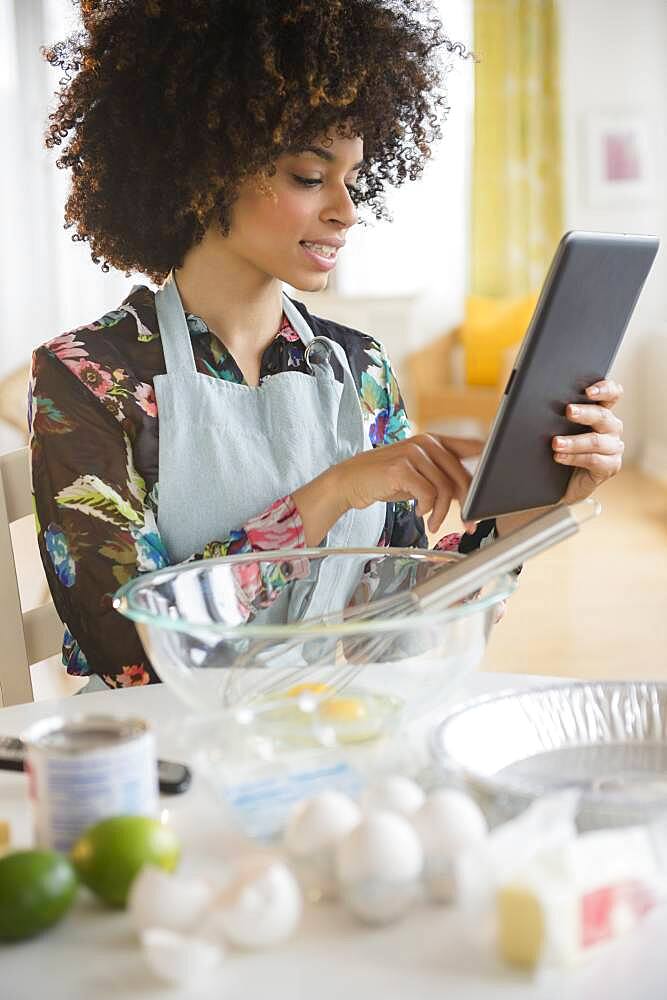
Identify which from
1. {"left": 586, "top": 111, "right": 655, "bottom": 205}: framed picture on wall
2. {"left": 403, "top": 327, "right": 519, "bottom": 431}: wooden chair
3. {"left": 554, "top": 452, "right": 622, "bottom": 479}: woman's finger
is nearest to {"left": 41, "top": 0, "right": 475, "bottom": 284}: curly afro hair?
{"left": 554, "top": 452, "right": 622, "bottom": 479}: woman's finger

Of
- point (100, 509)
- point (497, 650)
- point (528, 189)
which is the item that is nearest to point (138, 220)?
point (100, 509)

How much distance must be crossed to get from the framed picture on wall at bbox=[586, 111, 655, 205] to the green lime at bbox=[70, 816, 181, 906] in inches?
229

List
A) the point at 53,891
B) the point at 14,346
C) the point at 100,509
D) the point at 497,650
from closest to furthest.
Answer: the point at 53,891, the point at 100,509, the point at 497,650, the point at 14,346

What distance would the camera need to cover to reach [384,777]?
765 millimetres

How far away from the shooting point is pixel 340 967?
2.03ft

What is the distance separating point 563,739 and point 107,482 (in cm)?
64

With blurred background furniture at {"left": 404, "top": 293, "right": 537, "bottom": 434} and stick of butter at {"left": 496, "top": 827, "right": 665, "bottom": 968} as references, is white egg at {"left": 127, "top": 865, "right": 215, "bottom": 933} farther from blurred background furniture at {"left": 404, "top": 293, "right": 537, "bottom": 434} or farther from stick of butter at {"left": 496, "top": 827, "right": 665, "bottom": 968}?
blurred background furniture at {"left": 404, "top": 293, "right": 537, "bottom": 434}

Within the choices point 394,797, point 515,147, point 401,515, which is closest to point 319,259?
point 401,515

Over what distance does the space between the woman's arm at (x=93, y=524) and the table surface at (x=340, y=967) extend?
0.61 metres

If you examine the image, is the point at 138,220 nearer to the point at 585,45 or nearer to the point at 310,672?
the point at 310,672

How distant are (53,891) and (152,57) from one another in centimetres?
108

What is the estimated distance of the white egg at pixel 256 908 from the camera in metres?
0.62

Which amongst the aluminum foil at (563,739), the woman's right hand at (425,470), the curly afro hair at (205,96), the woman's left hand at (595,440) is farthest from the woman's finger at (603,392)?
the curly afro hair at (205,96)

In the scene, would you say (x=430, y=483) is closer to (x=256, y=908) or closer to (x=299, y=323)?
(x=299, y=323)
